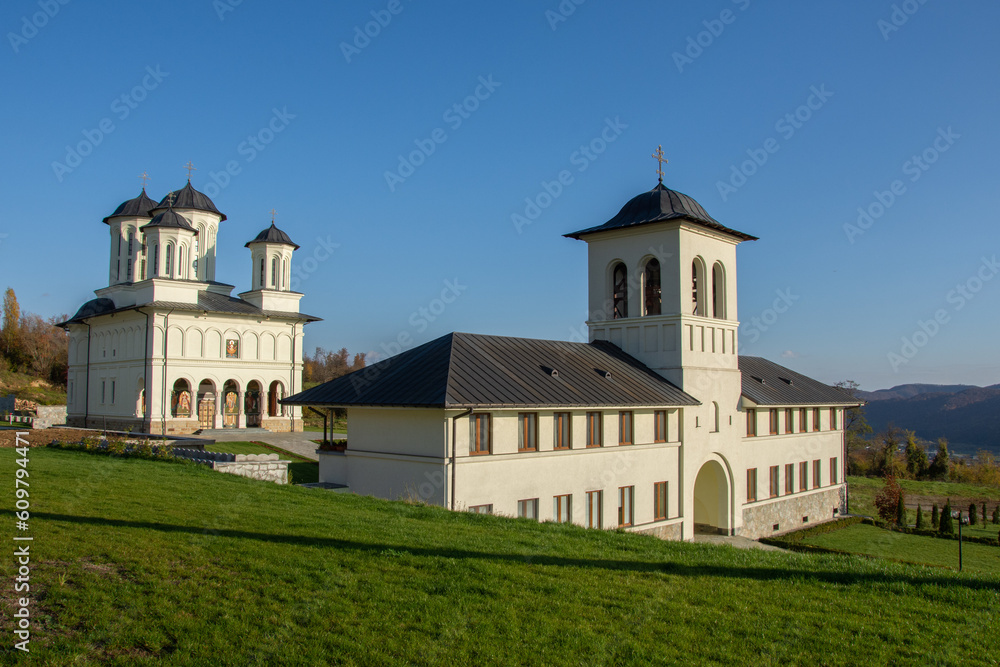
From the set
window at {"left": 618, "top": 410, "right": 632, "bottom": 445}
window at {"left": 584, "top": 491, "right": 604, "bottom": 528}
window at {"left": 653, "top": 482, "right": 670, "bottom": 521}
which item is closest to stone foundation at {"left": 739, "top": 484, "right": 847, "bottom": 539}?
window at {"left": 653, "top": 482, "right": 670, "bottom": 521}

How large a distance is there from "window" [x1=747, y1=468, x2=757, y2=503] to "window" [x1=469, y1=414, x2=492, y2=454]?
557 inches

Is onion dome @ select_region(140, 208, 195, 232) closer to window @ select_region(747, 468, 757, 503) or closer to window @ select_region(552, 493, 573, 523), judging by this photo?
window @ select_region(552, 493, 573, 523)

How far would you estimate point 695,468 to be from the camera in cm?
2397

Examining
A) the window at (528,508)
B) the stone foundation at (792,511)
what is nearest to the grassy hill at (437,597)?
the window at (528,508)

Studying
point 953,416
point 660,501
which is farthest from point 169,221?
point 953,416

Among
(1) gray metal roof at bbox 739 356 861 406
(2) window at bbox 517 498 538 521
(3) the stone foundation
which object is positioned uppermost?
(1) gray metal roof at bbox 739 356 861 406

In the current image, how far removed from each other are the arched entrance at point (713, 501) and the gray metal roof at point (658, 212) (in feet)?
28.2

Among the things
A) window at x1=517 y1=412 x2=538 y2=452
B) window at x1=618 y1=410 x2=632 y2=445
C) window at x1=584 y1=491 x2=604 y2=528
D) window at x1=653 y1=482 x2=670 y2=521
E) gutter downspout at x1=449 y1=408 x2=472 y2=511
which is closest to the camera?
gutter downspout at x1=449 y1=408 x2=472 y2=511

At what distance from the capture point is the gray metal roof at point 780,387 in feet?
94.7

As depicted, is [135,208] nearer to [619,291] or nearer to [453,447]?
[619,291]

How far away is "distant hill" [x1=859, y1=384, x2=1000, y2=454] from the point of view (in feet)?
379

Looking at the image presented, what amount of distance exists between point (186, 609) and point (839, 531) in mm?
30269

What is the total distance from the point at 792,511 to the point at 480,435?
729 inches

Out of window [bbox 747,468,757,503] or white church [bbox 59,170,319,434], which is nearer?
window [bbox 747,468,757,503]
